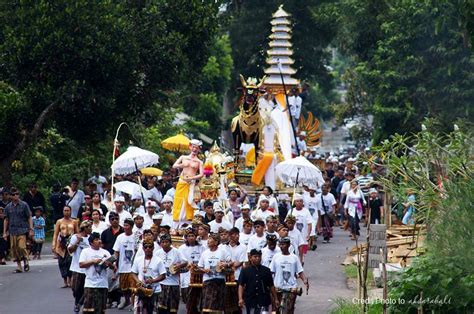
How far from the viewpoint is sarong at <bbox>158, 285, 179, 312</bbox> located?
853 inches

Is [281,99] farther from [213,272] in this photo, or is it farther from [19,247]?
[213,272]

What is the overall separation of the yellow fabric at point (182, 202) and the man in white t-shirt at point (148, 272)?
4.78m

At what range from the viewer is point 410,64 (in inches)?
1722

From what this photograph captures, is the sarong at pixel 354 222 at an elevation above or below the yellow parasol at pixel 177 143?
below

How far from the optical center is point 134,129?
38.8 meters

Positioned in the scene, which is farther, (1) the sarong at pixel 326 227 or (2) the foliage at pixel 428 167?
(1) the sarong at pixel 326 227

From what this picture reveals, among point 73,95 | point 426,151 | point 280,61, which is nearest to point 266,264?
point 426,151

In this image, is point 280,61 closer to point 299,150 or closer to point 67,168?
point 299,150

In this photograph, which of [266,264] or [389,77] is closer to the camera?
[266,264]

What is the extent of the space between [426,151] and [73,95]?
12.7 metres

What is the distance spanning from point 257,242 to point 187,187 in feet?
14.6

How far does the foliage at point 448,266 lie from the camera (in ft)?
61.7

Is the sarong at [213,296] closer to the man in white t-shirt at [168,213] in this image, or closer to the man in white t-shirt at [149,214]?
the man in white t-shirt at [149,214]

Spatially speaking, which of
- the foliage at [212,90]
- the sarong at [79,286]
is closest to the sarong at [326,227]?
the sarong at [79,286]
